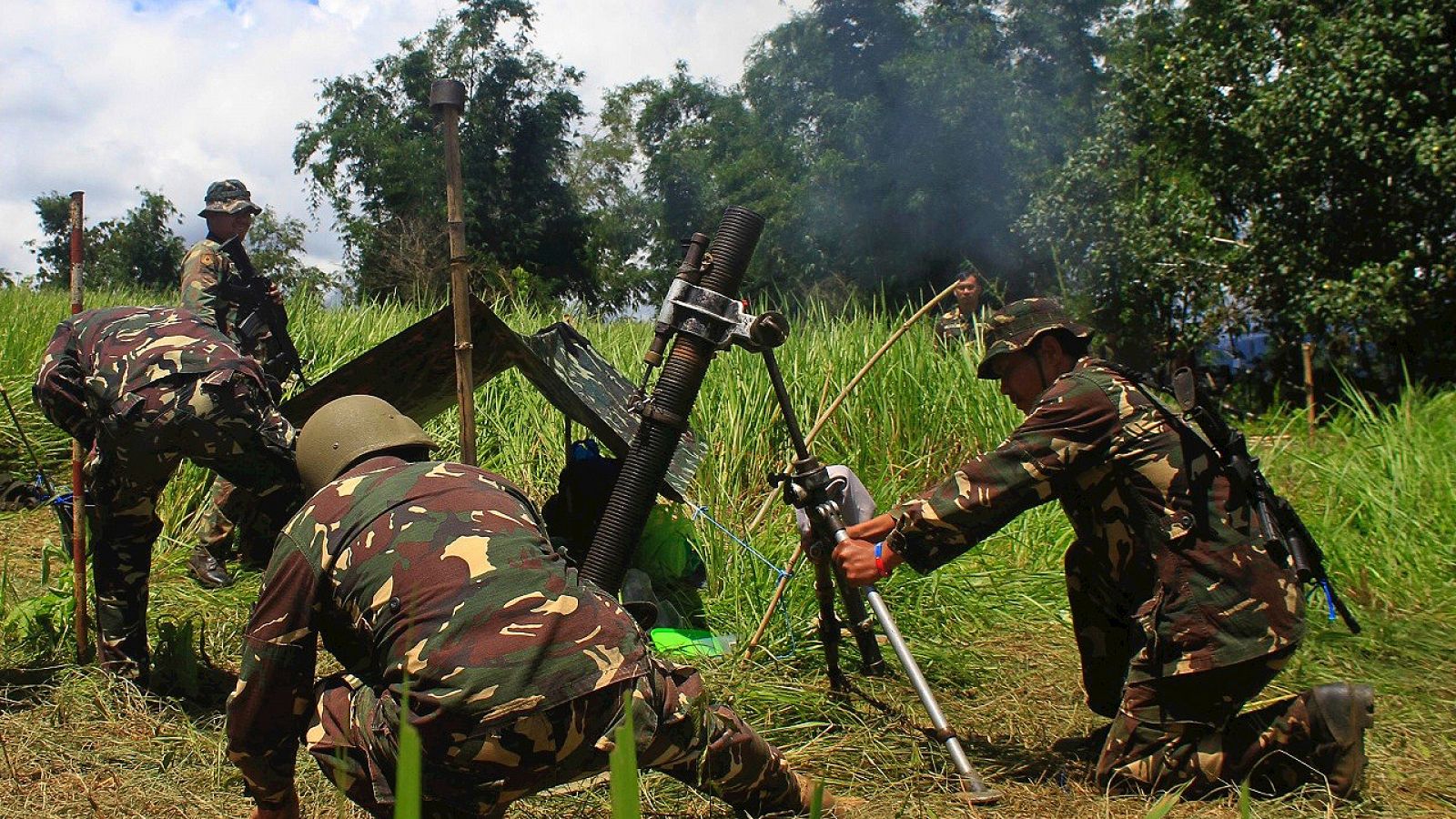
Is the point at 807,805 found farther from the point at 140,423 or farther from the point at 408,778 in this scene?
the point at 140,423

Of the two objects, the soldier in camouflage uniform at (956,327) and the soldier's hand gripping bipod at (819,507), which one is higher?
the soldier in camouflage uniform at (956,327)

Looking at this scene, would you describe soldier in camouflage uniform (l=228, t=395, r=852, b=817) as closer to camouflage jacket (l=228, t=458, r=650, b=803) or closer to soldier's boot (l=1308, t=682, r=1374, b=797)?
camouflage jacket (l=228, t=458, r=650, b=803)

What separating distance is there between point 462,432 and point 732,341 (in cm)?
100

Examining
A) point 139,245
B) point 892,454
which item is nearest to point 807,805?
point 892,454

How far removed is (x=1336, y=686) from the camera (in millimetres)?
2979

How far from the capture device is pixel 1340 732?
2924mm

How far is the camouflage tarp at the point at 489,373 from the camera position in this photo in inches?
163

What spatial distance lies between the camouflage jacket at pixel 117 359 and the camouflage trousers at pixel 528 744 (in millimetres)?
1736

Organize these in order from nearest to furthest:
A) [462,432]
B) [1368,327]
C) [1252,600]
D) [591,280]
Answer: [1252,600] → [462,432] → [1368,327] → [591,280]

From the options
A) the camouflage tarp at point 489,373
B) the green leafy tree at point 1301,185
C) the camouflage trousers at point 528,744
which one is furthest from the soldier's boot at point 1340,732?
the green leafy tree at point 1301,185

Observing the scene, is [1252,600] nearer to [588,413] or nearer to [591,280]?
[588,413]

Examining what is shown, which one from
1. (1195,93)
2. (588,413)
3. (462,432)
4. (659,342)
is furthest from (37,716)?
(1195,93)

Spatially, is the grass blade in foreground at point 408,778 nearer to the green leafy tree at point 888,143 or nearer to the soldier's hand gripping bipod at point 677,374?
the soldier's hand gripping bipod at point 677,374

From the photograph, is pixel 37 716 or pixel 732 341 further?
pixel 37 716
